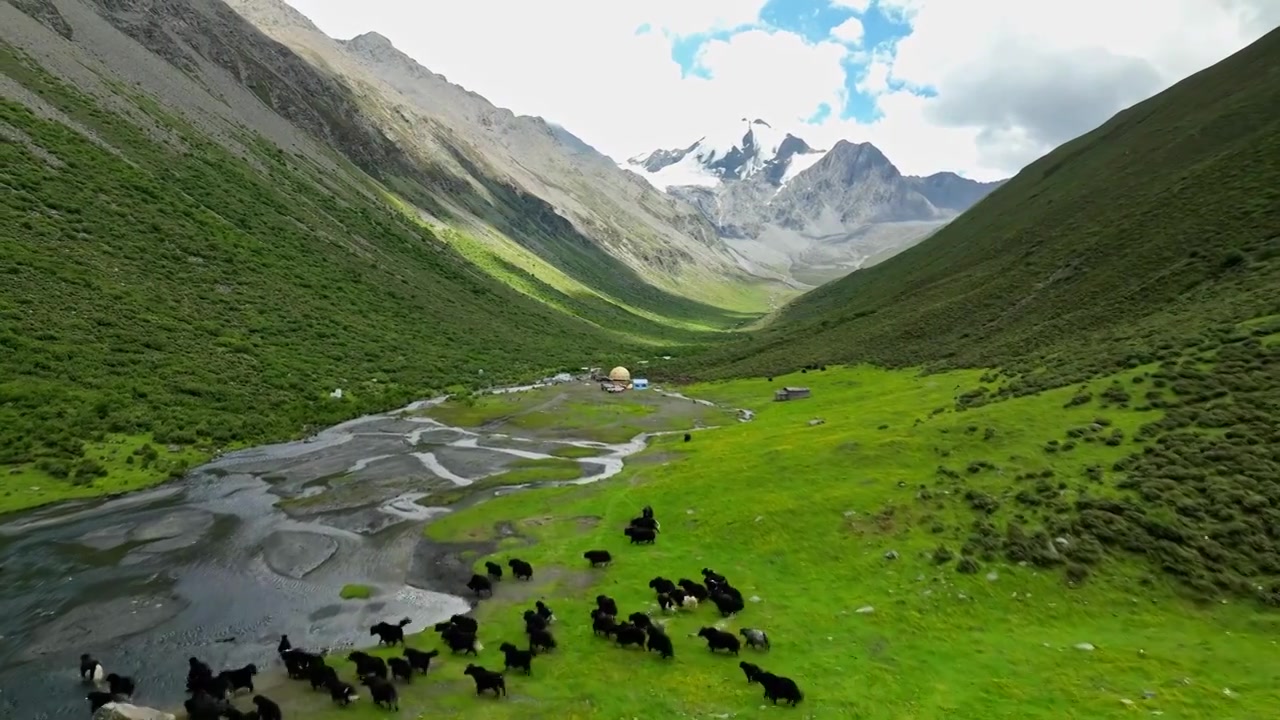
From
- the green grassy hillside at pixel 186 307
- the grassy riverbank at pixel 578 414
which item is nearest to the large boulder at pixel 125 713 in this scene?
the green grassy hillside at pixel 186 307

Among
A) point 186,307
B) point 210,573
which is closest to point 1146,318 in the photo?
point 210,573

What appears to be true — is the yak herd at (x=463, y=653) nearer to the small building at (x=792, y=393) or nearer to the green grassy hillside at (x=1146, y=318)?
the green grassy hillside at (x=1146, y=318)

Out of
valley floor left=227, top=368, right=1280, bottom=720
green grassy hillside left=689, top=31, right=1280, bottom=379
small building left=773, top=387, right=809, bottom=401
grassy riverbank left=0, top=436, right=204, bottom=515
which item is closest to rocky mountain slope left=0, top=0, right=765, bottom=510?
grassy riverbank left=0, top=436, right=204, bottom=515

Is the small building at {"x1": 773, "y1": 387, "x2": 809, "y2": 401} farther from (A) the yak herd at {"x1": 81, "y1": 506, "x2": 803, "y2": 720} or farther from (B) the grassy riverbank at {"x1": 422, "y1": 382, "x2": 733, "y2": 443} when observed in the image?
(A) the yak herd at {"x1": 81, "y1": 506, "x2": 803, "y2": 720}

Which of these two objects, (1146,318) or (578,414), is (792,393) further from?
(1146,318)

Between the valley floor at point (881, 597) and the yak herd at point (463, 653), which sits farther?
A: the yak herd at point (463, 653)

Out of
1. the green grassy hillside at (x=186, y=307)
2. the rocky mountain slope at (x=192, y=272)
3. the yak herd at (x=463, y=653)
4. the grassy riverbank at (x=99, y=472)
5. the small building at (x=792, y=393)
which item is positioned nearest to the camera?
the yak herd at (x=463, y=653)

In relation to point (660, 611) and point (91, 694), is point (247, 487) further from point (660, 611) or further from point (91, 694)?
point (660, 611)
